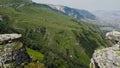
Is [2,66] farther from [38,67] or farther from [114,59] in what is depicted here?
[114,59]

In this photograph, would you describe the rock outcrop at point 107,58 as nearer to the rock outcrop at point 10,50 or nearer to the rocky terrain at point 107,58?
the rocky terrain at point 107,58

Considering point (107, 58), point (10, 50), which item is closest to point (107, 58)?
point (107, 58)

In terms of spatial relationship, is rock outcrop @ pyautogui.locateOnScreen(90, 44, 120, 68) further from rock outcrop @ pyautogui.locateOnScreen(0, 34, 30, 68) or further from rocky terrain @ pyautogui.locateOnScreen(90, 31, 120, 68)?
rock outcrop @ pyautogui.locateOnScreen(0, 34, 30, 68)

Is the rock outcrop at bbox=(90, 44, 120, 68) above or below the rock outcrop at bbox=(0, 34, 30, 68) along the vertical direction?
above

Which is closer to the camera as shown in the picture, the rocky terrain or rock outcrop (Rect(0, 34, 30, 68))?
the rocky terrain

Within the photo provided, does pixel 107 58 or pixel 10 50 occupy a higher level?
pixel 107 58

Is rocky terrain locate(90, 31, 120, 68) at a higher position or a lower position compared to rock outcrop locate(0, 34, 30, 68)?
higher

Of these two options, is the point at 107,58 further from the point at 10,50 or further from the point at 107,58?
the point at 10,50

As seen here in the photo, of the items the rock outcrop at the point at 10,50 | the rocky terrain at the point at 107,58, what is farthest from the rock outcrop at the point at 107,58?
Result: the rock outcrop at the point at 10,50

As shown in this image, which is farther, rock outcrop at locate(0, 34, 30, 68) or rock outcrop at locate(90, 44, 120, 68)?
rock outcrop at locate(0, 34, 30, 68)

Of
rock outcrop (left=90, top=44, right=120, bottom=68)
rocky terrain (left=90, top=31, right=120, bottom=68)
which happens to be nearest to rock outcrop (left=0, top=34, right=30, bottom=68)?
rocky terrain (left=90, top=31, right=120, bottom=68)
